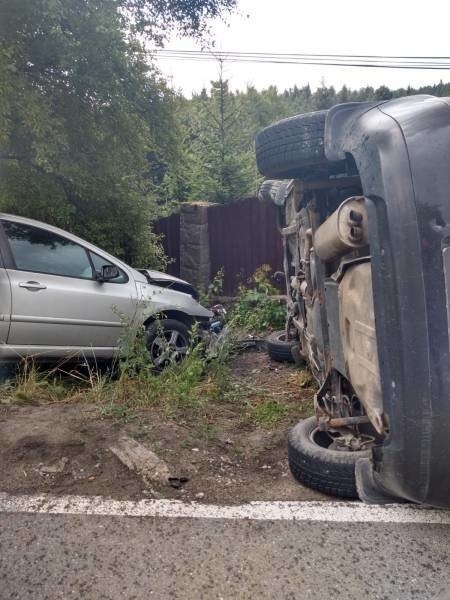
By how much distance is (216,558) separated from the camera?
2348 mm

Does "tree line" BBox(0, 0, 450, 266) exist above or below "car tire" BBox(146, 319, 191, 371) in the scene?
above

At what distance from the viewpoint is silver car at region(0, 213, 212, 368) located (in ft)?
15.3

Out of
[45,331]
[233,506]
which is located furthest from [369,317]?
[45,331]

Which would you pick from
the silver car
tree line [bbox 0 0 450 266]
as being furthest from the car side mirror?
tree line [bbox 0 0 450 266]

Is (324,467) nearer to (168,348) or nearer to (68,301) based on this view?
(168,348)

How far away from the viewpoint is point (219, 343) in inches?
219

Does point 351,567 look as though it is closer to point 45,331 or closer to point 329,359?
point 329,359

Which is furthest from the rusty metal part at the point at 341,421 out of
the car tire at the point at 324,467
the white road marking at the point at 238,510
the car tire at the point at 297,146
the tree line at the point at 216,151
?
the tree line at the point at 216,151

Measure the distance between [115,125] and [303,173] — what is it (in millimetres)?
4217

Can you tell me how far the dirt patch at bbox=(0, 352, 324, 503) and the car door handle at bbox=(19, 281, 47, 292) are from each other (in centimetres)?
106

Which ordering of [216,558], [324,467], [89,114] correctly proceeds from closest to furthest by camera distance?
[216,558], [324,467], [89,114]

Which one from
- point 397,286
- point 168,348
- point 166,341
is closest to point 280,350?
point 166,341

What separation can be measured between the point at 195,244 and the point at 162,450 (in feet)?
21.5

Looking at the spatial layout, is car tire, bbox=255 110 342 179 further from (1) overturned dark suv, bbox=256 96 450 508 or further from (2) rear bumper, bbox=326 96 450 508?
(2) rear bumper, bbox=326 96 450 508
